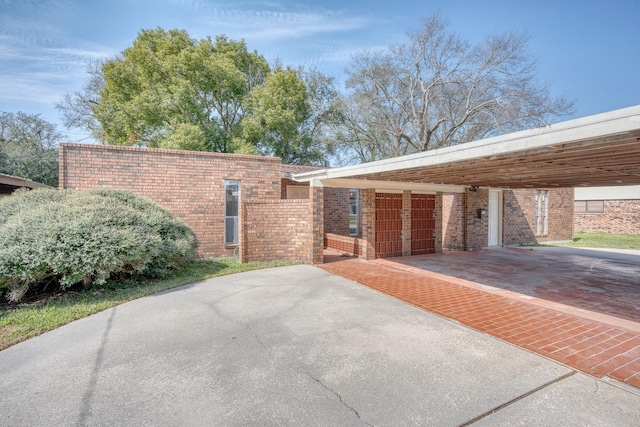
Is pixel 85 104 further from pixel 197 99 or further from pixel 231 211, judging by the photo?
pixel 231 211

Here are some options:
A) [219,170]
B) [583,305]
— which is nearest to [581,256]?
[583,305]

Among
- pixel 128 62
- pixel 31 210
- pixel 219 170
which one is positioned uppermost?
pixel 128 62

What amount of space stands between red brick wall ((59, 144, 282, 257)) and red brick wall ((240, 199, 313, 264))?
49.3 inches

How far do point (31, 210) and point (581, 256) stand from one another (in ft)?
49.3

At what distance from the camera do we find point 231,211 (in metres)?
9.69

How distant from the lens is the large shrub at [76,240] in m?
4.96

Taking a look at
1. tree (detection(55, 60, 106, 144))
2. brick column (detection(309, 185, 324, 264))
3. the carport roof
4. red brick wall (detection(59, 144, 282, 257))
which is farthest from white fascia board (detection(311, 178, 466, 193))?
tree (detection(55, 60, 106, 144))

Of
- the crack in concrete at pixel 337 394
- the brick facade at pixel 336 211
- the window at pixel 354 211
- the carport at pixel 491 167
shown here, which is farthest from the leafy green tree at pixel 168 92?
the crack in concrete at pixel 337 394

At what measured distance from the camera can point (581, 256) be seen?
1018 centimetres

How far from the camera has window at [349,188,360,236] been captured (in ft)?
44.9

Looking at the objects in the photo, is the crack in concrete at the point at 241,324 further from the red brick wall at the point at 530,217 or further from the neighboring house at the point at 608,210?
the neighboring house at the point at 608,210

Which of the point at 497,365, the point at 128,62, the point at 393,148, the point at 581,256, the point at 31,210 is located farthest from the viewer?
the point at 393,148

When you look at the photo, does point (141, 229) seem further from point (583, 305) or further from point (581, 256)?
point (581, 256)

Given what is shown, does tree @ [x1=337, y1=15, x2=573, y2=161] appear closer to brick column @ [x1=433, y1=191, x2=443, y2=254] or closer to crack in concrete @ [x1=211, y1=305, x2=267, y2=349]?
brick column @ [x1=433, y1=191, x2=443, y2=254]
